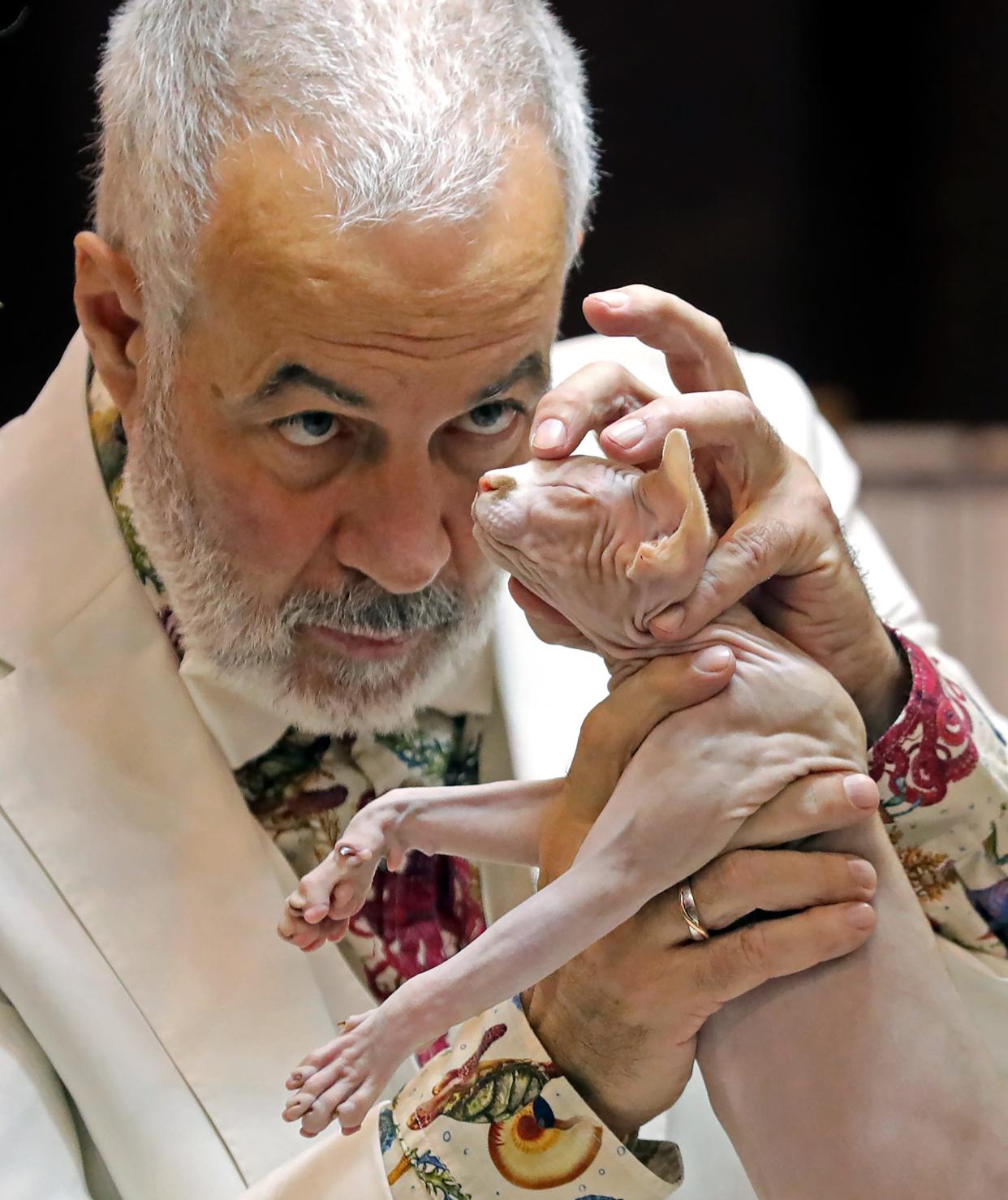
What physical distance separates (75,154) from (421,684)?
1.87 feet

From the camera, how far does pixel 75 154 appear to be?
1212 mm

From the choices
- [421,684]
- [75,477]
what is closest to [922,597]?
[421,684]

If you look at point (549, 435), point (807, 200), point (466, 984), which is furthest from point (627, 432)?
point (807, 200)

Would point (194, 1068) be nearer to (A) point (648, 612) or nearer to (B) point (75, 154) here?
(A) point (648, 612)

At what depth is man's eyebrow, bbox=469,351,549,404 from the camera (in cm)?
120

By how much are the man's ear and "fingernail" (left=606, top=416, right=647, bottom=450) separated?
0.52 metres

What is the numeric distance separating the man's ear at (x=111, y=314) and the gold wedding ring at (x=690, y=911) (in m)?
0.69

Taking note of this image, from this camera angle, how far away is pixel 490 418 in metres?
1.23

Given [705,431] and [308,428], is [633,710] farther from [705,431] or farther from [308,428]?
[308,428]

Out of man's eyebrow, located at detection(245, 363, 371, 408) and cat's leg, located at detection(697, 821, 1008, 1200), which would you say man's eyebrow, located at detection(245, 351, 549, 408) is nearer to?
man's eyebrow, located at detection(245, 363, 371, 408)

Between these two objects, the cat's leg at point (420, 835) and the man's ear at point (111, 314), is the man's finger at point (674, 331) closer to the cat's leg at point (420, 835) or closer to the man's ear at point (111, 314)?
the cat's leg at point (420, 835)

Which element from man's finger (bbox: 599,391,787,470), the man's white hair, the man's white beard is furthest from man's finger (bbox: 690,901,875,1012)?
the man's white hair

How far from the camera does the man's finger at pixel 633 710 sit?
1.04 metres

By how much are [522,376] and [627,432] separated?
26 cm
